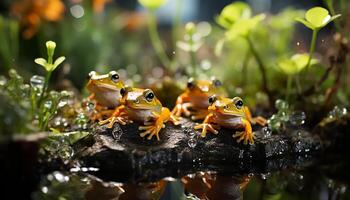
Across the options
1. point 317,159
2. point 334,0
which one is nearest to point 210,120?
point 317,159

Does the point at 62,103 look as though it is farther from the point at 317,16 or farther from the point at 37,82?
the point at 317,16

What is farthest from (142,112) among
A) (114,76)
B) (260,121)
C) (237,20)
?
(237,20)

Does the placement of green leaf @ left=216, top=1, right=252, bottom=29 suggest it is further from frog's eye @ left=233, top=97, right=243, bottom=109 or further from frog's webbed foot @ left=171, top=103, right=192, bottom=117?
frog's eye @ left=233, top=97, right=243, bottom=109

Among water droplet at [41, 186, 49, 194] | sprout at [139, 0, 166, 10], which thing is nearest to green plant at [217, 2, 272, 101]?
sprout at [139, 0, 166, 10]

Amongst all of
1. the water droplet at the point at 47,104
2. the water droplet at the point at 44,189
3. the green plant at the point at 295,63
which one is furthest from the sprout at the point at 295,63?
the water droplet at the point at 44,189

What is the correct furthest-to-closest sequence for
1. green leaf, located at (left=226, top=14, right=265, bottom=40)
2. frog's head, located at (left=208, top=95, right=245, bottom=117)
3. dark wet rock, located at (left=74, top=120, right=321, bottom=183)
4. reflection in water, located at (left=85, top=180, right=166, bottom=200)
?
green leaf, located at (left=226, top=14, right=265, bottom=40) < frog's head, located at (left=208, top=95, right=245, bottom=117) < dark wet rock, located at (left=74, top=120, right=321, bottom=183) < reflection in water, located at (left=85, top=180, right=166, bottom=200)
